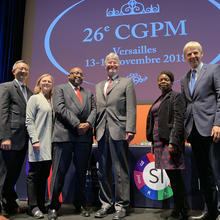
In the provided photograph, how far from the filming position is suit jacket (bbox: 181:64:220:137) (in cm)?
210

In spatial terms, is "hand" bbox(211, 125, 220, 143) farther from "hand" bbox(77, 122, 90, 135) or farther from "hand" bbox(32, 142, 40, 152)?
"hand" bbox(32, 142, 40, 152)

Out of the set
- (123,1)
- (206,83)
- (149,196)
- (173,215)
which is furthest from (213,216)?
(123,1)

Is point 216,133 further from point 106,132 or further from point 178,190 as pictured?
point 106,132

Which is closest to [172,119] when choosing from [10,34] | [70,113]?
Result: [70,113]

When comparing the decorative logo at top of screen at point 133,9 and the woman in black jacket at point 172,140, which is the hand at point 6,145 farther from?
the decorative logo at top of screen at point 133,9

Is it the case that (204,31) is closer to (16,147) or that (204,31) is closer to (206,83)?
(206,83)

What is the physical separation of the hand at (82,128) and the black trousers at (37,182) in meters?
0.50

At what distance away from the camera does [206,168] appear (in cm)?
219

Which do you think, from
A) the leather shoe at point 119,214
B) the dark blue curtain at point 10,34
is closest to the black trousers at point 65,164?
the leather shoe at point 119,214

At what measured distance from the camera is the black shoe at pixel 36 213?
231 cm

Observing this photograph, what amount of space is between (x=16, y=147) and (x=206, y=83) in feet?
6.62

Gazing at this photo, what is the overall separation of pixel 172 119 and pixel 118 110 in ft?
1.85

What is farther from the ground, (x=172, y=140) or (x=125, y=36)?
(x=125, y=36)

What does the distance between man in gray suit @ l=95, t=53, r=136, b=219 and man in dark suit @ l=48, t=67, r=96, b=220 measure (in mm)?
138
